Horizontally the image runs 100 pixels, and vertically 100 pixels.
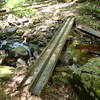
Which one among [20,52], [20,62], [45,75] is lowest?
[20,62]

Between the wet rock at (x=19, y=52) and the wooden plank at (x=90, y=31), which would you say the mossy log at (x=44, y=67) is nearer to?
the wet rock at (x=19, y=52)

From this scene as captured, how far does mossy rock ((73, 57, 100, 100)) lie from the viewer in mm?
2838

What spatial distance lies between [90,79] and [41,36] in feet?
11.2

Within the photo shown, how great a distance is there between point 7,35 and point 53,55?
120 inches

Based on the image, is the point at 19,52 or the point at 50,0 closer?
the point at 19,52

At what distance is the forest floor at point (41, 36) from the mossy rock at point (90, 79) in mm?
322

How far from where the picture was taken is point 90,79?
2.99m

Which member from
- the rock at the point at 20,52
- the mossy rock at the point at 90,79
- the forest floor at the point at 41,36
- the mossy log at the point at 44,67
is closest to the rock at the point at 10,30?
the forest floor at the point at 41,36

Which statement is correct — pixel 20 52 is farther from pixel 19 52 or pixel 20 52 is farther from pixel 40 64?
pixel 40 64

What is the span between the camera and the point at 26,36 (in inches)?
251

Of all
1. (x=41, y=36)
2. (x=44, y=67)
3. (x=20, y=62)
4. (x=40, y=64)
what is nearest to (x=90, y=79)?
(x=44, y=67)

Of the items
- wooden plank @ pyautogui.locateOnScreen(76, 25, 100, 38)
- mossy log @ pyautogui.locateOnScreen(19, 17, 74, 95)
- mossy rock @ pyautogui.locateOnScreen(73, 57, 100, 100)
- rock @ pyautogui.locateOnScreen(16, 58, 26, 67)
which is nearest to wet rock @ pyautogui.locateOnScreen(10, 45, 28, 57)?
rock @ pyautogui.locateOnScreen(16, 58, 26, 67)

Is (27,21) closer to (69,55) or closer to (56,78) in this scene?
(69,55)

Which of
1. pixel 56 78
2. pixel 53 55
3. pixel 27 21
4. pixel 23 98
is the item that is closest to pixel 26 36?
pixel 27 21
